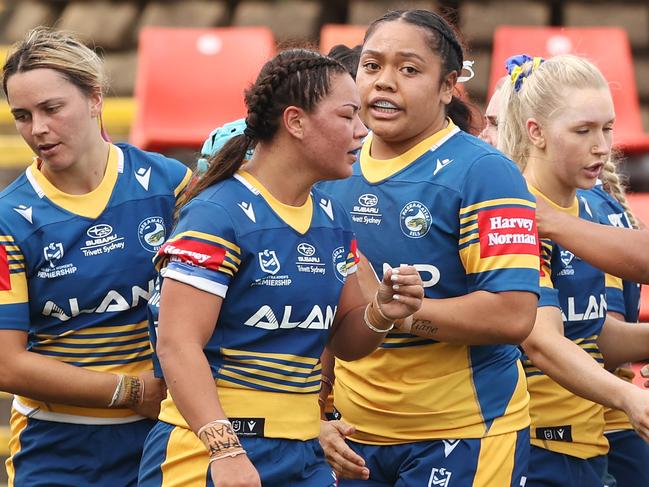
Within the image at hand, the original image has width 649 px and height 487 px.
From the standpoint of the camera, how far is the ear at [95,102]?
12.0 feet

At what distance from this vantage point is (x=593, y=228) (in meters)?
3.57

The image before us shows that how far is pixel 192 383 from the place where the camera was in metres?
2.79

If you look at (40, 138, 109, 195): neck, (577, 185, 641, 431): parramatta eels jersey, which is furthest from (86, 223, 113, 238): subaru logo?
(577, 185, 641, 431): parramatta eels jersey

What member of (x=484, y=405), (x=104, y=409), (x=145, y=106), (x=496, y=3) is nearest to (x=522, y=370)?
(x=484, y=405)

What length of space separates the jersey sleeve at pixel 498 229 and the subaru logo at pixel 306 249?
0.44 m

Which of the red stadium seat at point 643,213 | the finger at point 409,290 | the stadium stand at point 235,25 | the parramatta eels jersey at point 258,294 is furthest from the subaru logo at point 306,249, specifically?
the stadium stand at point 235,25

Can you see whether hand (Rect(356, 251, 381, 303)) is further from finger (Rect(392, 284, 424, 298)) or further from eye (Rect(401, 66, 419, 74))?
eye (Rect(401, 66, 419, 74))

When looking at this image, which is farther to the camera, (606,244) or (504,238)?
(606,244)

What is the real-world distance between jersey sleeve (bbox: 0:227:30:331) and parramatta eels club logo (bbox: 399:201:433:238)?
40.9 inches

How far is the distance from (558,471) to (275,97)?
1.44 metres

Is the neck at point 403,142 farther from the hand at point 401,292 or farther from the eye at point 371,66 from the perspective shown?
the hand at point 401,292

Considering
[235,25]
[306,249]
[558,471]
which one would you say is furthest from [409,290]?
[235,25]

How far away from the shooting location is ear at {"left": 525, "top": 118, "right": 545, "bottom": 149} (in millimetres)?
3676

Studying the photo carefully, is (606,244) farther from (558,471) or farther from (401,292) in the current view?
(401,292)
